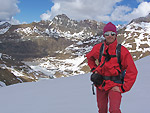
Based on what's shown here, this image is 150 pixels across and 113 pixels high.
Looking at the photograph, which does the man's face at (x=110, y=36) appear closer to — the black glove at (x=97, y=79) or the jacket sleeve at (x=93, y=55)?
the jacket sleeve at (x=93, y=55)

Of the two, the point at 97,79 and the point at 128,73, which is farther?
the point at 97,79

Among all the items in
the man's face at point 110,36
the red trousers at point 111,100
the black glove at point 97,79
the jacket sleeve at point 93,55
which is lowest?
the red trousers at point 111,100

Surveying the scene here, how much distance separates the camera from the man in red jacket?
3.55m

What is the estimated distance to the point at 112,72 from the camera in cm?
378

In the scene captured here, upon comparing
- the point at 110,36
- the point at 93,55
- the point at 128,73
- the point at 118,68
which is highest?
the point at 110,36

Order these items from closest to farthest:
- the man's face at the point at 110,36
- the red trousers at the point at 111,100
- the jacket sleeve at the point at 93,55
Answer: the red trousers at the point at 111,100 → the man's face at the point at 110,36 → the jacket sleeve at the point at 93,55

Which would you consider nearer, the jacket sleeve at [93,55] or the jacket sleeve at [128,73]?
the jacket sleeve at [128,73]

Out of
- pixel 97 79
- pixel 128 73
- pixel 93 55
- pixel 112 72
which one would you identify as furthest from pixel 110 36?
pixel 97 79

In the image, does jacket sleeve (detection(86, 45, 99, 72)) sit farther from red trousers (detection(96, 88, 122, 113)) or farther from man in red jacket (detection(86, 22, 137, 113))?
red trousers (detection(96, 88, 122, 113))

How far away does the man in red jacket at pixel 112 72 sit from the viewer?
355 centimetres

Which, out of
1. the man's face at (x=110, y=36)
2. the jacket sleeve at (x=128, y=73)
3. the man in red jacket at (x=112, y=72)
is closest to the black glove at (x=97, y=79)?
the man in red jacket at (x=112, y=72)

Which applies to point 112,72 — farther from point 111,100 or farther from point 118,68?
point 111,100

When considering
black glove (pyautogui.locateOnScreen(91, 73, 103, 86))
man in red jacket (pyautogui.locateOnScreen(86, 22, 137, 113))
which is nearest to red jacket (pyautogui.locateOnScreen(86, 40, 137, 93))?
man in red jacket (pyautogui.locateOnScreen(86, 22, 137, 113))

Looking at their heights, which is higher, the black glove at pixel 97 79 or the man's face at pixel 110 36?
the man's face at pixel 110 36
